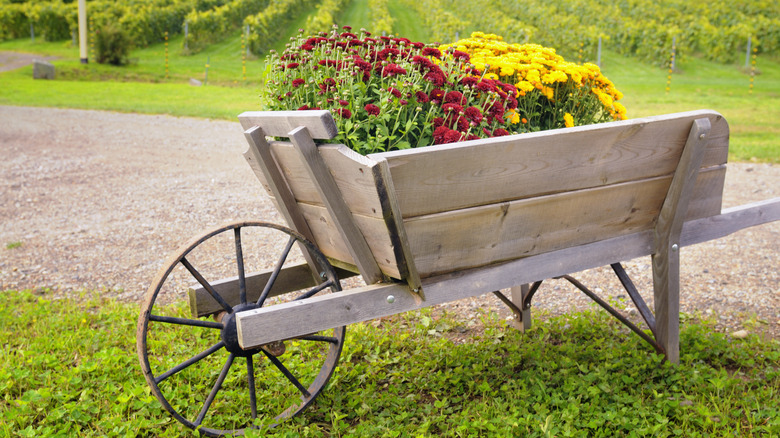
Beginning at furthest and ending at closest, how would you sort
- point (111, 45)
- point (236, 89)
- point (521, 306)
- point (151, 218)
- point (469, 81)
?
point (111, 45)
point (236, 89)
point (151, 218)
point (521, 306)
point (469, 81)

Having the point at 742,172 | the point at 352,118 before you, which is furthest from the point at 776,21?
the point at 352,118

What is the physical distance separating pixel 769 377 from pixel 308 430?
74.5 inches

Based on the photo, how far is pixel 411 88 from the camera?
2.22 meters

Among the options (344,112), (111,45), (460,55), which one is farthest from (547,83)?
(111,45)

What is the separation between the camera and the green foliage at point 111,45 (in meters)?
17.6

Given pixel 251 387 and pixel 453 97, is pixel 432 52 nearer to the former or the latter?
pixel 453 97

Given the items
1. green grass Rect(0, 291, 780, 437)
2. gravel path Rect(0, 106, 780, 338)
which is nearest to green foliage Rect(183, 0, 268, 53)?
gravel path Rect(0, 106, 780, 338)

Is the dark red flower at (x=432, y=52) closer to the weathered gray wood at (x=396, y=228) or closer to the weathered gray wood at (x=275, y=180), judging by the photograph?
the weathered gray wood at (x=275, y=180)

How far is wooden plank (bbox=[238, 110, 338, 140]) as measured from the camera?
69.6 inches

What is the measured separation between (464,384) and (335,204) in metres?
1.14

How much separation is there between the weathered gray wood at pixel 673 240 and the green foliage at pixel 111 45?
1826 centimetres

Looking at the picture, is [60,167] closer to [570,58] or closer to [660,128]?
[660,128]

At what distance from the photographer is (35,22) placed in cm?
2644

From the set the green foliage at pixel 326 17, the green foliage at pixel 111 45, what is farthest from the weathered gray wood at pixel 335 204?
the green foliage at pixel 111 45
